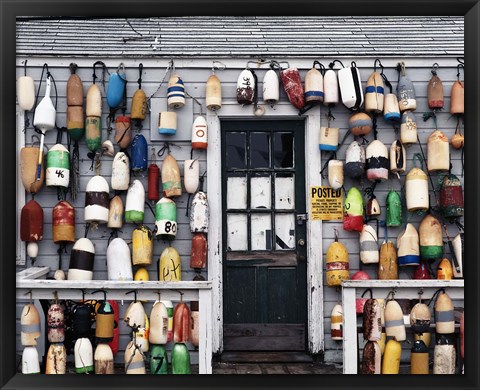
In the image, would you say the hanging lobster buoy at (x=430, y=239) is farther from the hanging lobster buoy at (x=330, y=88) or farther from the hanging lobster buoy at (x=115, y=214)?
the hanging lobster buoy at (x=115, y=214)

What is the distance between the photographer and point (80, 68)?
5633 millimetres

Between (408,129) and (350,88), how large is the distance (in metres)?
0.62

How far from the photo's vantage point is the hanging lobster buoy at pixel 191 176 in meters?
5.45

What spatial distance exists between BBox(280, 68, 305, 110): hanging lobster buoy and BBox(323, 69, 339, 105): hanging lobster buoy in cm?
20

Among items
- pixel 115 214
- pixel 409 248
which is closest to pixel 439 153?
pixel 409 248

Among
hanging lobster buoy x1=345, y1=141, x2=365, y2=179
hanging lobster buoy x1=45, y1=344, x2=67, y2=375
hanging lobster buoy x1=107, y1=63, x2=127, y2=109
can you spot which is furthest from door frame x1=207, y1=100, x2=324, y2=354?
hanging lobster buoy x1=45, y1=344, x2=67, y2=375

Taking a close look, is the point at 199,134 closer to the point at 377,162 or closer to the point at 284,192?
the point at 284,192

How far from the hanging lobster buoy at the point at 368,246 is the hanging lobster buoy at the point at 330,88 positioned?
1150 mm

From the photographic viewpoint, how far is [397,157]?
5.51 m
